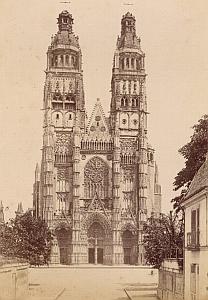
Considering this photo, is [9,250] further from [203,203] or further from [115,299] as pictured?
[203,203]

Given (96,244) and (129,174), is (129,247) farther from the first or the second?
(129,174)

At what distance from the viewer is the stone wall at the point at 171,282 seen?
387 inches

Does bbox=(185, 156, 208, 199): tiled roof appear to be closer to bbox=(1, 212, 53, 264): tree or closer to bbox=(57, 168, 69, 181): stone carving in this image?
bbox=(1, 212, 53, 264): tree

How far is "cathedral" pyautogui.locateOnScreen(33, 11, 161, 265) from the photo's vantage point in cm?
2970

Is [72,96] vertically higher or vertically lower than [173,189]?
higher

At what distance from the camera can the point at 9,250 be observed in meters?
11.9

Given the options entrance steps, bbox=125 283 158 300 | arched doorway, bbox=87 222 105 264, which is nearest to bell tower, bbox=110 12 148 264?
arched doorway, bbox=87 222 105 264

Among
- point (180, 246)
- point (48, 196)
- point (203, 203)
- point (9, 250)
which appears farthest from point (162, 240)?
point (48, 196)

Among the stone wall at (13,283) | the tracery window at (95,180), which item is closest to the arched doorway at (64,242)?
the tracery window at (95,180)

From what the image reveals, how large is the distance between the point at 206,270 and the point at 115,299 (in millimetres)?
1841

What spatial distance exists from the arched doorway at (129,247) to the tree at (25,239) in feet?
42.9

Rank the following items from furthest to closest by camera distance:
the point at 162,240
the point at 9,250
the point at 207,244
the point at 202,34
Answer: the point at 162,240
the point at 9,250
the point at 202,34
the point at 207,244

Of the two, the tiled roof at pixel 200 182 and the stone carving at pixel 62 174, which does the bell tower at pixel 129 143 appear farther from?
the tiled roof at pixel 200 182

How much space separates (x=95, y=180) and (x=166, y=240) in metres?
18.1
